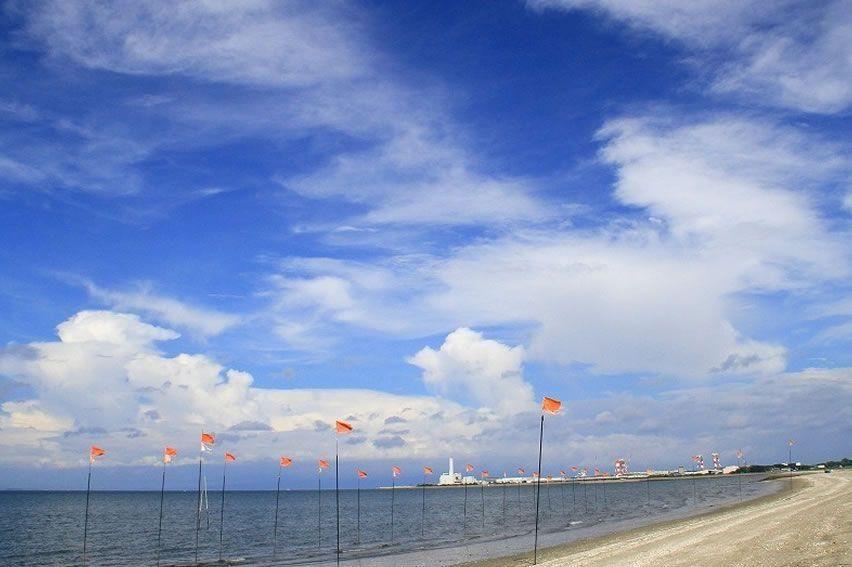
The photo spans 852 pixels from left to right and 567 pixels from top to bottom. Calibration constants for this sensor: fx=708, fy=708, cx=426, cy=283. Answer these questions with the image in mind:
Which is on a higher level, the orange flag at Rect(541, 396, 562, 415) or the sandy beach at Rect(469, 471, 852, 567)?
the orange flag at Rect(541, 396, 562, 415)

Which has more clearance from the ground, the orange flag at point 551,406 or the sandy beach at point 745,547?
the orange flag at point 551,406

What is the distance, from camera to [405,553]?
2334 inches

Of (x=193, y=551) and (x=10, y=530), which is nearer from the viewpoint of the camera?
(x=193, y=551)

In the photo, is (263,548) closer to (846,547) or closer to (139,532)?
(139,532)

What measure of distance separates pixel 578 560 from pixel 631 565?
18.9 ft

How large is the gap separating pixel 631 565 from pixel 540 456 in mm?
6989

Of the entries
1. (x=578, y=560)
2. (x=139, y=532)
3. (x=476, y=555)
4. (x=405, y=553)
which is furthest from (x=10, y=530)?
(x=578, y=560)

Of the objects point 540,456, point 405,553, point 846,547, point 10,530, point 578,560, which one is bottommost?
point 10,530

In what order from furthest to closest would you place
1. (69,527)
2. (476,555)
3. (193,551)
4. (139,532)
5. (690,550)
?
(69,527)
(139,532)
(193,551)
(476,555)
(690,550)

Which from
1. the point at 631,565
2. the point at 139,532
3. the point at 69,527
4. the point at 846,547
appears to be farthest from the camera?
the point at 69,527

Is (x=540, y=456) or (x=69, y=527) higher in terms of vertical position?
(x=540, y=456)

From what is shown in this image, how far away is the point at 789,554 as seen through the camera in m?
30.5

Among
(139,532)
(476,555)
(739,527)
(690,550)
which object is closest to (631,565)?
(690,550)

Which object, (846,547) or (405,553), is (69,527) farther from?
(846,547)
